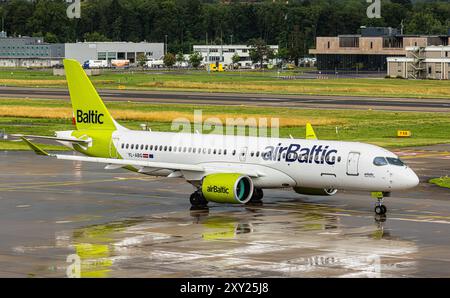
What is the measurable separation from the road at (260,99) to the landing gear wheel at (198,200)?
83.1 meters

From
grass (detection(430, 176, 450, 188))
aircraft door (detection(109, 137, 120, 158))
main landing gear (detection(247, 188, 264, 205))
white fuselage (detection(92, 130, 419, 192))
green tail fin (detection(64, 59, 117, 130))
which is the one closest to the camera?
white fuselage (detection(92, 130, 419, 192))

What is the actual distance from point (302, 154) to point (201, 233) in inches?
397

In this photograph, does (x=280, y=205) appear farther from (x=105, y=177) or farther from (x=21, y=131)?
(x=21, y=131)

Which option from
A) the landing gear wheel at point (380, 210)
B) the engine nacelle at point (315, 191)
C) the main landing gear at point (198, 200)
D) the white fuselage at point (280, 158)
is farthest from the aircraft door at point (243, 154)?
the landing gear wheel at point (380, 210)

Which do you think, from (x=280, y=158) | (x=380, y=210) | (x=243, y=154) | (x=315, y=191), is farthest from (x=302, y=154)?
(x=380, y=210)

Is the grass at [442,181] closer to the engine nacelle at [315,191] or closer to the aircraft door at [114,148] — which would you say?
the engine nacelle at [315,191]

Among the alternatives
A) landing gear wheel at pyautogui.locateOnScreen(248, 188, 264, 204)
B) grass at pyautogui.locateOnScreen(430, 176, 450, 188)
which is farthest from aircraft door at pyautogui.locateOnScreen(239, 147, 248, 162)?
grass at pyautogui.locateOnScreen(430, 176, 450, 188)

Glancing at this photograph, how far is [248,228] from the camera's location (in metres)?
52.5

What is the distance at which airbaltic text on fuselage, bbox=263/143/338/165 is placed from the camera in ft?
189

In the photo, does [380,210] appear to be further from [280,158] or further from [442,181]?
[442,181]

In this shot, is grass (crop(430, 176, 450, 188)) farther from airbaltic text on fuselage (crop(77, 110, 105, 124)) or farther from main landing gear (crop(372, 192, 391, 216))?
airbaltic text on fuselage (crop(77, 110, 105, 124))

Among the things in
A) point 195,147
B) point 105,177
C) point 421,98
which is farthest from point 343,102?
point 195,147

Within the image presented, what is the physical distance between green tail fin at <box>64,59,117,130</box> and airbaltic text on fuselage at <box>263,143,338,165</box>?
11.9 m

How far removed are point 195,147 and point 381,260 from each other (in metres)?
20.7
